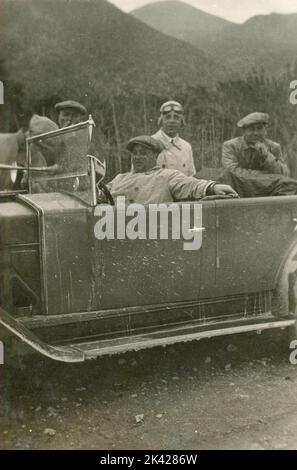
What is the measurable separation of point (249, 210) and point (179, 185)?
492 mm

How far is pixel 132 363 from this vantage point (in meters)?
3.64

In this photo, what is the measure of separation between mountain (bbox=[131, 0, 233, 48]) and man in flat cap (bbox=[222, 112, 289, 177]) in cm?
263

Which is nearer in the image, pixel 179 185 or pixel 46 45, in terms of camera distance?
pixel 179 185

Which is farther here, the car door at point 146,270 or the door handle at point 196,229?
the door handle at point 196,229

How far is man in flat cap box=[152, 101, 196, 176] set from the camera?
4988 mm

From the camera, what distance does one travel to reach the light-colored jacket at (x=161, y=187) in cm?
352

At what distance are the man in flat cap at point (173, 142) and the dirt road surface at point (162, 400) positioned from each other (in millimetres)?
1846

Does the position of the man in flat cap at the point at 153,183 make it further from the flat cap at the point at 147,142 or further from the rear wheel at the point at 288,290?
the rear wheel at the point at 288,290

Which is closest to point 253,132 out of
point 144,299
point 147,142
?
point 147,142

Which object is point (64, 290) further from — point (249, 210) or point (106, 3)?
point (106, 3)

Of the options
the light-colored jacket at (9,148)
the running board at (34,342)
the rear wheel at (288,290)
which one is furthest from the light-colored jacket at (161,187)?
the running board at (34,342)

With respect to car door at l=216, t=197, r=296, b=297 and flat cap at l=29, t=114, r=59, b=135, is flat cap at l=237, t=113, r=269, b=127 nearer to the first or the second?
car door at l=216, t=197, r=296, b=297

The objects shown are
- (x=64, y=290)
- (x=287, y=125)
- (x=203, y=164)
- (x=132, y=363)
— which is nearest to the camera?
(x=64, y=290)

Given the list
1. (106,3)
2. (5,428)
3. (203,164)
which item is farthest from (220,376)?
(106,3)
